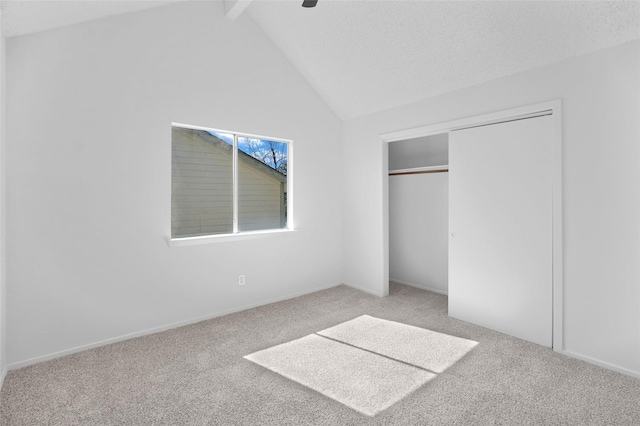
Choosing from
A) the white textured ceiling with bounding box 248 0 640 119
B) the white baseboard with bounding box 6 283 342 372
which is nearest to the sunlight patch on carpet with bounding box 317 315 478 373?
the white baseboard with bounding box 6 283 342 372

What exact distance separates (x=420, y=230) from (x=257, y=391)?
3.23m

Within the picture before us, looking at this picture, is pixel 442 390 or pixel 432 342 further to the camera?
pixel 432 342

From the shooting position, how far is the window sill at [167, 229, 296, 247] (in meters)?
3.28

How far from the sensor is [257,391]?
7.03 feet

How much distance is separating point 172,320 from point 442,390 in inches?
100

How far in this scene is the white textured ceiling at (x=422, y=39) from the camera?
7.83 feet

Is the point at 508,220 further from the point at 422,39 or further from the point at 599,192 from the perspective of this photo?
the point at 422,39

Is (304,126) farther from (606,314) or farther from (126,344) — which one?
(606,314)

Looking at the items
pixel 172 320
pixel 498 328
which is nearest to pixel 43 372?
pixel 172 320

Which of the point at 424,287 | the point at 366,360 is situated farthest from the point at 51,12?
the point at 424,287

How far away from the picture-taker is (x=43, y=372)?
240cm

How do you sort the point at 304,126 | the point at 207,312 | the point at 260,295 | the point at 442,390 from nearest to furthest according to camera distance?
the point at 442,390 → the point at 207,312 → the point at 260,295 → the point at 304,126

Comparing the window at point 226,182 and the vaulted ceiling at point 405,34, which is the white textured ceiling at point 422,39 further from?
the window at point 226,182

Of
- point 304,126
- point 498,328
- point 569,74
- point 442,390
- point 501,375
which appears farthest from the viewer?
point 304,126
